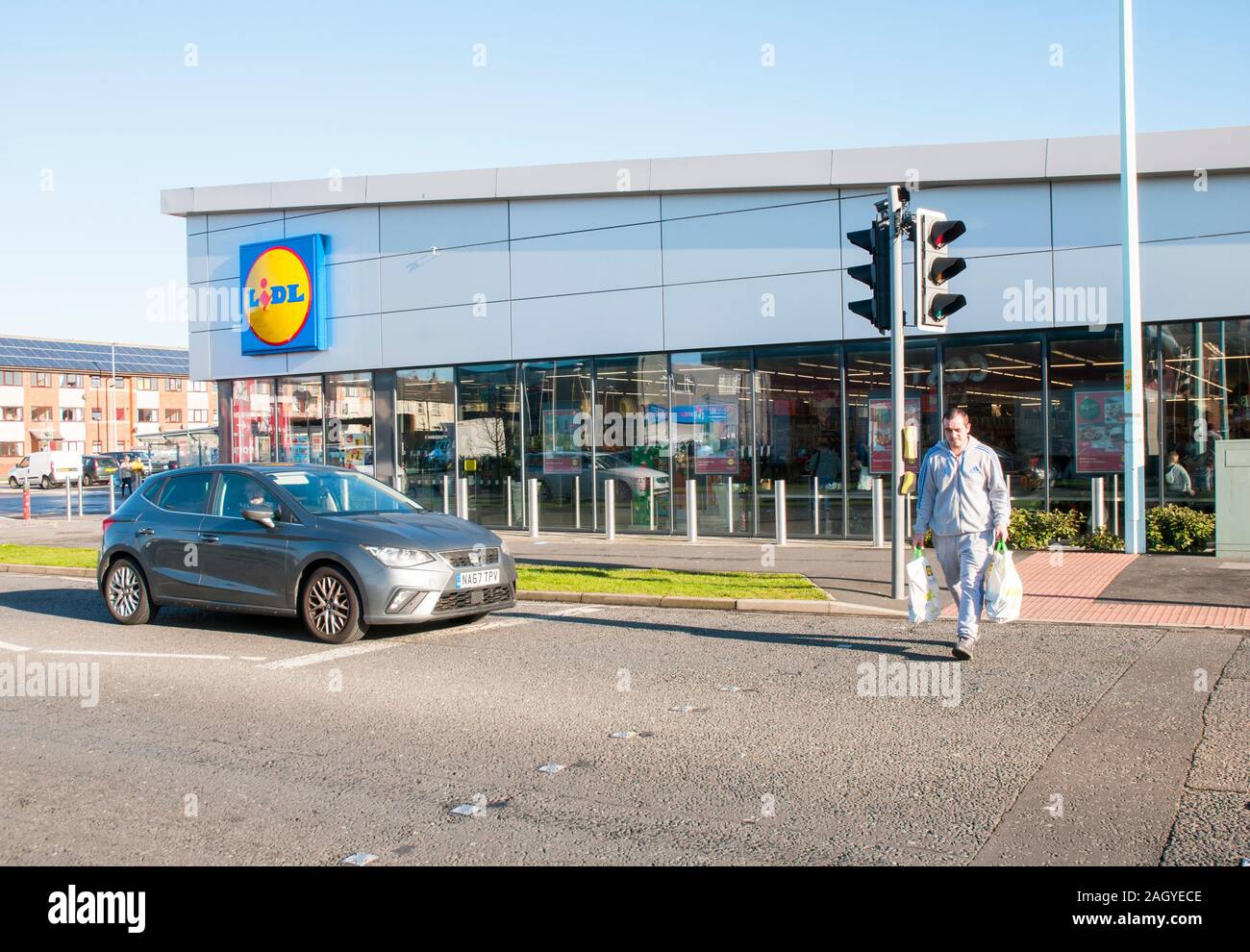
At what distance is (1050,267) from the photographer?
1703 cm

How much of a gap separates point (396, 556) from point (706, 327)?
37.5 ft

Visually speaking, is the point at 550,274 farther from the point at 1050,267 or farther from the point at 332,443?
the point at 1050,267

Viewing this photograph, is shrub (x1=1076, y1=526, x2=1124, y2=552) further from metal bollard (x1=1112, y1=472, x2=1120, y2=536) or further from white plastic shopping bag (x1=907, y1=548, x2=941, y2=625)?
white plastic shopping bag (x1=907, y1=548, x2=941, y2=625)

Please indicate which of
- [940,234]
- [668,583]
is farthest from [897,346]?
[668,583]

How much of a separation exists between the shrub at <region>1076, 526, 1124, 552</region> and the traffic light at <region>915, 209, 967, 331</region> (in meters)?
6.45

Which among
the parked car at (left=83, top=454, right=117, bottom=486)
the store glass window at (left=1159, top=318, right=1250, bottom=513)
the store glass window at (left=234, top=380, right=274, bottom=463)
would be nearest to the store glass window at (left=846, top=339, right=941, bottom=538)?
the store glass window at (left=1159, top=318, right=1250, bottom=513)

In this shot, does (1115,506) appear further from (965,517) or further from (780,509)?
(965,517)

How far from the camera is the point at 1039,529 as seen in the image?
16.2m

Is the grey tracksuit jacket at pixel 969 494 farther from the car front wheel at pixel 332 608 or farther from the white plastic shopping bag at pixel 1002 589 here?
the car front wheel at pixel 332 608

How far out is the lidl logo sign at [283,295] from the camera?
24078 millimetres

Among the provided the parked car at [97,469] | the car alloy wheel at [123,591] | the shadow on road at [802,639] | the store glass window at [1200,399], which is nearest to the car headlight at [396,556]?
the shadow on road at [802,639]

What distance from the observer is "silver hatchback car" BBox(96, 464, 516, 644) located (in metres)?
9.27
